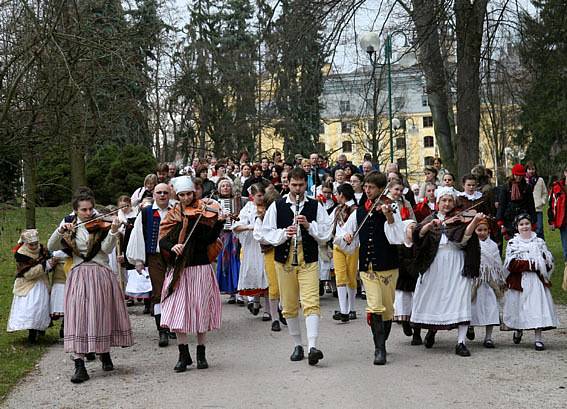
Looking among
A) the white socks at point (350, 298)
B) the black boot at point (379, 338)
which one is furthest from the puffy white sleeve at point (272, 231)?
the white socks at point (350, 298)

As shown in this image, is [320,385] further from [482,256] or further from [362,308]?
[362,308]

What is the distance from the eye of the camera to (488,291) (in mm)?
10070

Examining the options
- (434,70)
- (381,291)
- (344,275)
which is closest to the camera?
(381,291)

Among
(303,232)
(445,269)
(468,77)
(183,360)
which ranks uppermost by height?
(468,77)

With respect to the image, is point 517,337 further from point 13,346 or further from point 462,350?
point 13,346

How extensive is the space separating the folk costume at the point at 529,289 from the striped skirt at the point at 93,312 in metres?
4.18

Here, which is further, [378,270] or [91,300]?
[378,270]

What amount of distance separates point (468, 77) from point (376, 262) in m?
7.38

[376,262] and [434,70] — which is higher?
[434,70]

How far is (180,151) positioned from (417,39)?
24476 mm

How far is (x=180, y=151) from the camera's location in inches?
1516

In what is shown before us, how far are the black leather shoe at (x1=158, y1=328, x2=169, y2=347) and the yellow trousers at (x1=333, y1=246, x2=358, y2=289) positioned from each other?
2.65m

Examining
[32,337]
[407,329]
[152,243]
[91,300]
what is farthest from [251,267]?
[91,300]

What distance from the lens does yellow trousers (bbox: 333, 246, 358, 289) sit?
40.9 ft
